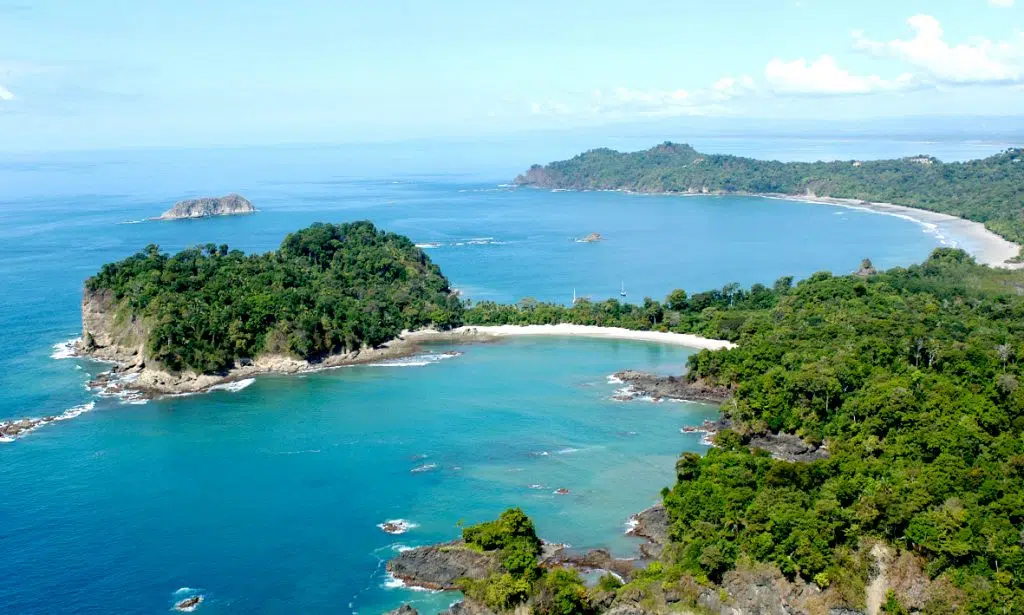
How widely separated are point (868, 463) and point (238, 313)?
3815 centimetres

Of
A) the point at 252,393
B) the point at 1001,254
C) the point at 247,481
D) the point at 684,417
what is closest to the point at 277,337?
the point at 252,393

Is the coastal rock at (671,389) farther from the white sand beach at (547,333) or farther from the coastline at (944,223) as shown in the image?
the coastline at (944,223)

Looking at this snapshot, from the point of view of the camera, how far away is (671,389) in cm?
4888

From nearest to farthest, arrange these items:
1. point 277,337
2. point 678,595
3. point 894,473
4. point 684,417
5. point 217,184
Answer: point 678,595, point 894,473, point 684,417, point 277,337, point 217,184

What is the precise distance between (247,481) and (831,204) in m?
121

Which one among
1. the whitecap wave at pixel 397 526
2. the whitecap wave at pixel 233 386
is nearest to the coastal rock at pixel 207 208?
the whitecap wave at pixel 233 386

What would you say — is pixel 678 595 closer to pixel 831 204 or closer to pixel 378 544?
pixel 378 544

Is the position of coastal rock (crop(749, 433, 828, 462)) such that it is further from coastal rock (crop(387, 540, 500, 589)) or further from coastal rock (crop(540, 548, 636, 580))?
coastal rock (crop(387, 540, 500, 589))

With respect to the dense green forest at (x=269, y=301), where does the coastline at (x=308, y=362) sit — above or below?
below

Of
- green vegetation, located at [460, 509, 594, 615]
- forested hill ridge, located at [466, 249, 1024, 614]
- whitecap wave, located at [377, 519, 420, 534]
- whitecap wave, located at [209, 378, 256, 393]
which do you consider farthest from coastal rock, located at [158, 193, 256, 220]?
green vegetation, located at [460, 509, 594, 615]

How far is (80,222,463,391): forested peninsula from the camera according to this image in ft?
172

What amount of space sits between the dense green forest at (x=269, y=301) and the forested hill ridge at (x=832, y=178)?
2737 inches

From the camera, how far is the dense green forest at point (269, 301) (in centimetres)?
5316

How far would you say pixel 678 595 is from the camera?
26703 mm
